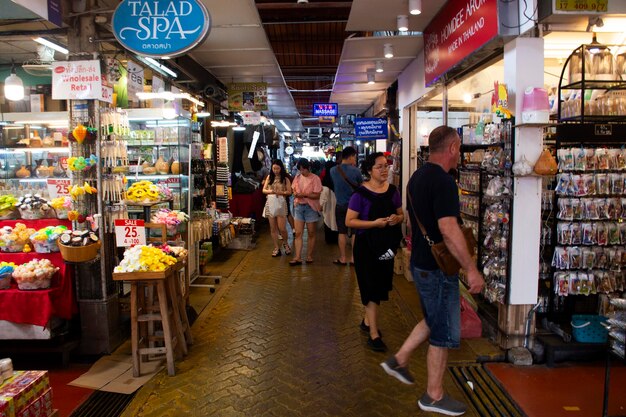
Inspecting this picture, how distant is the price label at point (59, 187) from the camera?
4.68 meters

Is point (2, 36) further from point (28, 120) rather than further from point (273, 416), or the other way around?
point (273, 416)

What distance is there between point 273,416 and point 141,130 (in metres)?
4.90

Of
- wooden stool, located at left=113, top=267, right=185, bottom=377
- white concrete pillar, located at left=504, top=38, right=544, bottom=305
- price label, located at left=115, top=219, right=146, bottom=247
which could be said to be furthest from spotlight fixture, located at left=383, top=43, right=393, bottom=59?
wooden stool, located at left=113, top=267, right=185, bottom=377

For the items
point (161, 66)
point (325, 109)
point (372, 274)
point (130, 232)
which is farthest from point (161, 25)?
point (325, 109)

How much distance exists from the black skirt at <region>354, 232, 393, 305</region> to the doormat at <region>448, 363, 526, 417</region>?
93 cm

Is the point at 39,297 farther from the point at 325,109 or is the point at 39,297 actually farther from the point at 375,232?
the point at 325,109

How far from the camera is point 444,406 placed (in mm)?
3463

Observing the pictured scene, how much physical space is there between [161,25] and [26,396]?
3.28m

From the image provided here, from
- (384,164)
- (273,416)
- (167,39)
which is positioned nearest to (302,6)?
(167,39)

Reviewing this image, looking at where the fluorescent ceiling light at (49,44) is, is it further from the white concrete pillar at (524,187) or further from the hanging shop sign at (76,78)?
the white concrete pillar at (524,187)

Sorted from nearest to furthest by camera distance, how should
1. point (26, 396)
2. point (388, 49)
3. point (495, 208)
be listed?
point (26, 396) → point (495, 208) → point (388, 49)

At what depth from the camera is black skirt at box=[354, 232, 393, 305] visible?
15.0 ft

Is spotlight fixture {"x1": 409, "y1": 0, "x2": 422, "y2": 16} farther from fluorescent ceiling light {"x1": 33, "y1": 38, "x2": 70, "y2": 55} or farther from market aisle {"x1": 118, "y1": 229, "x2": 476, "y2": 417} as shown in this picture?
fluorescent ceiling light {"x1": 33, "y1": 38, "x2": 70, "y2": 55}

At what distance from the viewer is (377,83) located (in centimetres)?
1132
